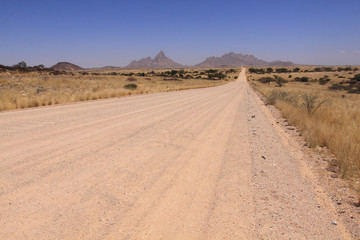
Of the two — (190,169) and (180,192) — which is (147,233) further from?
(190,169)

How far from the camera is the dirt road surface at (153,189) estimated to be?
3256mm

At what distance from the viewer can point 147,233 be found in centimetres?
316

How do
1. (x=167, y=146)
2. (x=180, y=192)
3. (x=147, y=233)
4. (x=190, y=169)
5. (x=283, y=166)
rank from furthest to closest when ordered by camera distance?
(x=167, y=146) → (x=283, y=166) → (x=190, y=169) → (x=180, y=192) → (x=147, y=233)

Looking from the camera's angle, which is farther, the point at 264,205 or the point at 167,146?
the point at 167,146

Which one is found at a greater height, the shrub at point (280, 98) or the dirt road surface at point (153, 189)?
the dirt road surface at point (153, 189)

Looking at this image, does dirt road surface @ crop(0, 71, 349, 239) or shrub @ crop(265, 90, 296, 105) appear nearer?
dirt road surface @ crop(0, 71, 349, 239)

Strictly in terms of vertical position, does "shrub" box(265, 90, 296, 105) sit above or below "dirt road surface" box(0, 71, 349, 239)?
below

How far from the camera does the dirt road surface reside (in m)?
3.26

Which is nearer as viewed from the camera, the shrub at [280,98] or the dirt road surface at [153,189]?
the dirt road surface at [153,189]

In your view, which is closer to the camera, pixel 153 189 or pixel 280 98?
pixel 153 189

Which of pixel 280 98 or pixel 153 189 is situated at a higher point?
pixel 153 189

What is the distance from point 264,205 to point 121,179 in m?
2.44

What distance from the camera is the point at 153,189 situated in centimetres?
430

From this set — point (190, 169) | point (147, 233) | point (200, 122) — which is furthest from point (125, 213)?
point (200, 122)
